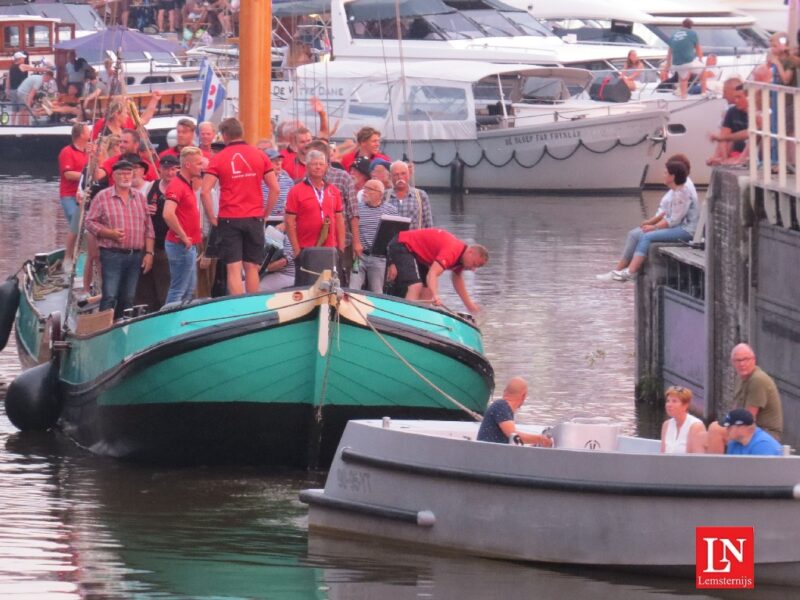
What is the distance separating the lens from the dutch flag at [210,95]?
23.0m

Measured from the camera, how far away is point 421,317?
13.7 meters

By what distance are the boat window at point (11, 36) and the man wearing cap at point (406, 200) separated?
3440cm

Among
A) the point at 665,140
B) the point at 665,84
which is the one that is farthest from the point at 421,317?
the point at 665,84

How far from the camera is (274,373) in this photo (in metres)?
13.3

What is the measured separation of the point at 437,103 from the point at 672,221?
20986 mm

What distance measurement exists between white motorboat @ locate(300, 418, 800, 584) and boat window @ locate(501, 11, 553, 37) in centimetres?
3079

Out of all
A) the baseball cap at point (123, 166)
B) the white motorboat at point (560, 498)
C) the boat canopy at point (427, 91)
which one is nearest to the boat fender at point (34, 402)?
the baseball cap at point (123, 166)

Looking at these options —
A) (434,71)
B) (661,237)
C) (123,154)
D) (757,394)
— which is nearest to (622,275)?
(661,237)

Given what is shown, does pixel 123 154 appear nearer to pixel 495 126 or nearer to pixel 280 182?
pixel 280 182

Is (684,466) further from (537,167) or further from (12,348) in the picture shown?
(537,167)

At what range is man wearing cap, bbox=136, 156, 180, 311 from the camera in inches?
598

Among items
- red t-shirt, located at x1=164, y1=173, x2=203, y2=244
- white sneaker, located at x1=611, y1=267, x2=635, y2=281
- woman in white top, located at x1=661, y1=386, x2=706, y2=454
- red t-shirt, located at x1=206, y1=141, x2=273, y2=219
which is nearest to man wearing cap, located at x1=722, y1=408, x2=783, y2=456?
woman in white top, located at x1=661, y1=386, x2=706, y2=454

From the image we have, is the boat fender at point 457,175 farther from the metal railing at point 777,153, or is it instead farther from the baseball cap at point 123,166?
the baseball cap at point 123,166

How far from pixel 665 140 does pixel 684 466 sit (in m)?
26.6
